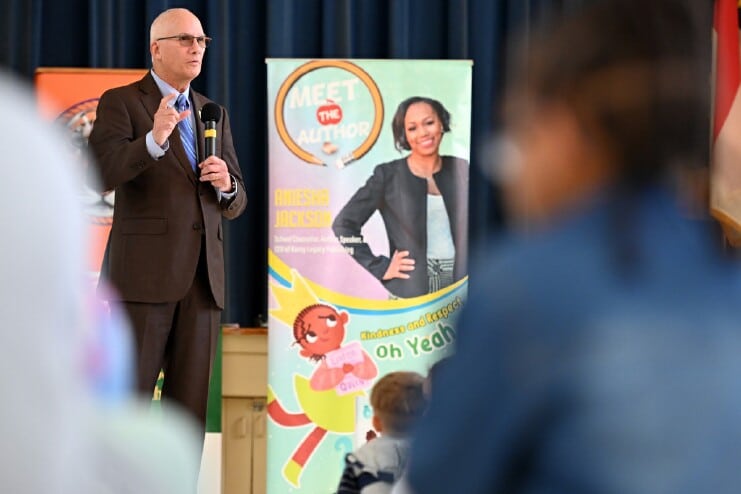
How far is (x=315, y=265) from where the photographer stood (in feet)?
15.4

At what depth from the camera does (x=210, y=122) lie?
140 inches

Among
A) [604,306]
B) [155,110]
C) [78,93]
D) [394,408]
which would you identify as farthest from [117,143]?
[604,306]

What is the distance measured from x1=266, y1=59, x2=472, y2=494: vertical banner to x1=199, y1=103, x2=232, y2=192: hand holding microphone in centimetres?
114

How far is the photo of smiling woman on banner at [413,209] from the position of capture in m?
4.70

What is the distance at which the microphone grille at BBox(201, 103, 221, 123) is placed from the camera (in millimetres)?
3574

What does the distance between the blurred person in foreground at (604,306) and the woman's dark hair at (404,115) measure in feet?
11.9

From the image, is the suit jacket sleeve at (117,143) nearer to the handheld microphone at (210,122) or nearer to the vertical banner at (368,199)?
the handheld microphone at (210,122)

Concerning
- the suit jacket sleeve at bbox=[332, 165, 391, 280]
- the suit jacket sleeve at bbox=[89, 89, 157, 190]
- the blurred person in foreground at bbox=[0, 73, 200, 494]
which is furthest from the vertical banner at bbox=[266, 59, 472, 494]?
the blurred person in foreground at bbox=[0, 73, 200, 494]

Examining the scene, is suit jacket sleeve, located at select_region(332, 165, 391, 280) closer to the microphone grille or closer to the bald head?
the microphone grille

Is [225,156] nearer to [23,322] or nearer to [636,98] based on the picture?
[636,98]

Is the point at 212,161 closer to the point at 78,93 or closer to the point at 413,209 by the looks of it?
the point at 413,209

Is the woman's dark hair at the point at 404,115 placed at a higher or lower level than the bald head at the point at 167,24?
lower

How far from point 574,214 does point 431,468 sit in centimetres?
29

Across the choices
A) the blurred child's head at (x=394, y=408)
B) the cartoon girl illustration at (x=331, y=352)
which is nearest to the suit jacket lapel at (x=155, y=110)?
the blurred child's head at (x=394, y=408)
